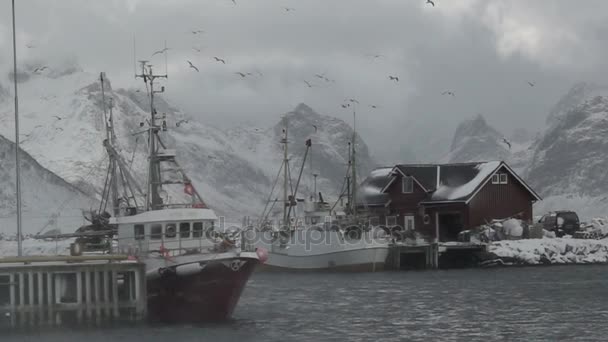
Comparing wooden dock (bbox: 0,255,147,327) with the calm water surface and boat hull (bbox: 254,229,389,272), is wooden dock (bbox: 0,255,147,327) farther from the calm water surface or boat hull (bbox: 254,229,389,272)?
boat hull (bbox: 254,229,389,272)

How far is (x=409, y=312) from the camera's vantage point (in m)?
58.0

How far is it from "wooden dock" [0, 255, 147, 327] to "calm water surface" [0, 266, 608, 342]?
1312mm

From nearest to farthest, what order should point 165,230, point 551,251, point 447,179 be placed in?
point 165,230 < point 551,251 < point 447,179

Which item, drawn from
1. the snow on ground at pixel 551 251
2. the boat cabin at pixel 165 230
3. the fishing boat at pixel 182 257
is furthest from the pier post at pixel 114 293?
the snow on ground at pixel 551 251

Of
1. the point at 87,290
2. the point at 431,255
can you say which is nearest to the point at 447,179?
the point at 431,255

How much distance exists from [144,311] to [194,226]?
5616mm

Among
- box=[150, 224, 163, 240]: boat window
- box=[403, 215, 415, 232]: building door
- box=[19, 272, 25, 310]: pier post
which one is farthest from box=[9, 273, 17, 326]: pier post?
box=[403, 215, 415, 232]: building door

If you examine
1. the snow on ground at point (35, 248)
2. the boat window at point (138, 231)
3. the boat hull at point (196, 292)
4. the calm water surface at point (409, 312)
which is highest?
the boat window at point (138, 231)

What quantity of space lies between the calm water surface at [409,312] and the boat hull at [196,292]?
130cm

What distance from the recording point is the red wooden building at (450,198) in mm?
99562

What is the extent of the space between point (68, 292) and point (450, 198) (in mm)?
53321

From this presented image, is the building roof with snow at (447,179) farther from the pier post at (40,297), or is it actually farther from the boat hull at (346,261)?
the pier post at (40,297)

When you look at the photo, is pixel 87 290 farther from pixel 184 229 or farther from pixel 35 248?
pixel 35 248

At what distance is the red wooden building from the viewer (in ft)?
327
